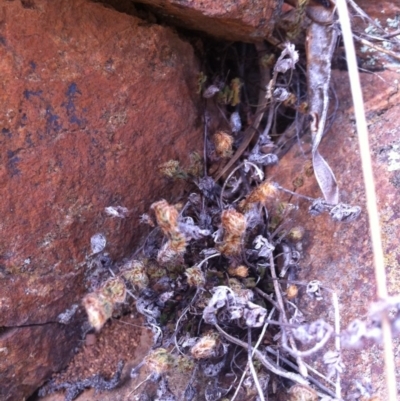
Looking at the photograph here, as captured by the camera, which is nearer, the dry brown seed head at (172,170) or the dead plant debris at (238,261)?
the dead plant debris at (238,261)

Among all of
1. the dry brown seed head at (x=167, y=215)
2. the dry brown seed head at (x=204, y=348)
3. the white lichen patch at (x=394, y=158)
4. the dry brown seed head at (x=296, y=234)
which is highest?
the white lichen patch at (x=394, y=158)

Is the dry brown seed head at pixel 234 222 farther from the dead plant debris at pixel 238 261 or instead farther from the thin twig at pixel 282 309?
the thin twig at pixel 282 309

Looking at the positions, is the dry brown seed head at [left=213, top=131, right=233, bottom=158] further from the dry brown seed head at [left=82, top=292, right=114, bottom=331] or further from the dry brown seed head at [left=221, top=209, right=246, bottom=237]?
the dry brown seed head at [left=82, top=292, right=114, bottom=331]

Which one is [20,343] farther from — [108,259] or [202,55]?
[202,55]

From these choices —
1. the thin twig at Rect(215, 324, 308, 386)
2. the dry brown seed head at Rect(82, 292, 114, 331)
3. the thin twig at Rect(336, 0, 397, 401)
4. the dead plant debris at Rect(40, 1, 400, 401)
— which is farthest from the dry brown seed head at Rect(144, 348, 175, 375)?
the thin twig at Rect(336, 0, 397, 401)

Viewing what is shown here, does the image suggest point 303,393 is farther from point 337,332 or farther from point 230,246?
point 230,246

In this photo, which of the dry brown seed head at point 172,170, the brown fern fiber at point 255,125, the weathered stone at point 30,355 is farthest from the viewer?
the brown fern fiber at point 255,125

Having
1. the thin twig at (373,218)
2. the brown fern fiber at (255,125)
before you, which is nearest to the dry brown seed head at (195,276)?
the brown fern fiber at (255,125)

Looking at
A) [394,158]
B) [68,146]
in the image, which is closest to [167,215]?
[68,146]
